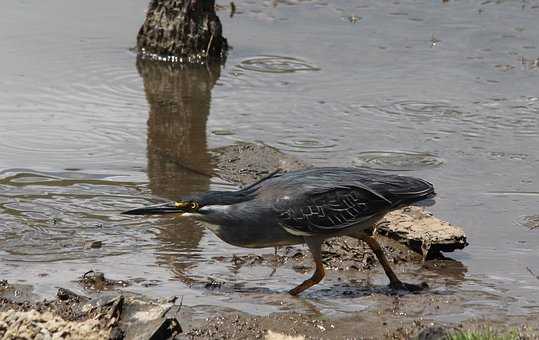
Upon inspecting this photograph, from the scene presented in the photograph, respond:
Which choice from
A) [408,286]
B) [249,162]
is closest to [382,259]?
[408,286]

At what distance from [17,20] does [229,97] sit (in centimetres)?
338

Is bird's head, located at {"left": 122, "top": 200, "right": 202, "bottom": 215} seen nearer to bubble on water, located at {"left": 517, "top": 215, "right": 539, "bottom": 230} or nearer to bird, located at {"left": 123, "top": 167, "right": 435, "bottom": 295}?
bird, located at {"left": 123, "top": 167, "right": 435, "bottom": 295}

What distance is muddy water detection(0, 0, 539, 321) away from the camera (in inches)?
296

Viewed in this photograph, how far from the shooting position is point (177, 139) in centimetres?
1058

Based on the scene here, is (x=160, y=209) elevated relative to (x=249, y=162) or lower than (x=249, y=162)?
elevated

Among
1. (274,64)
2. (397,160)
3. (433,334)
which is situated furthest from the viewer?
(274,64)

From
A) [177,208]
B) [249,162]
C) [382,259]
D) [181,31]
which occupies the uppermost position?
[181,31]

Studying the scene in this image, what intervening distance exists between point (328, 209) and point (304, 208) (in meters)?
0.15

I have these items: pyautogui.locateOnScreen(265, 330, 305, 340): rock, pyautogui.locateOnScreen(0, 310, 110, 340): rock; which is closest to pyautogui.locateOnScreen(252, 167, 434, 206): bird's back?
pyautogui.locateOnScreen(265, 330, 305, 340): rock

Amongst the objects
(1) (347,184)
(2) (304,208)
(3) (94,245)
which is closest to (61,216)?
(3) (94,245)

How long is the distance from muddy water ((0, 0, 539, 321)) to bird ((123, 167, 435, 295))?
31 cm

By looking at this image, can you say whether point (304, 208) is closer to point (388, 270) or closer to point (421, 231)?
point (388, 270)

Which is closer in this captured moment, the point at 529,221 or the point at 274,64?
the point at 529,221

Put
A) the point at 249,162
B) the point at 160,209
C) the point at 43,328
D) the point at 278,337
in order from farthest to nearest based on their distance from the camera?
the point at 249,162, the point at 160,209, the point at 278,337, the point at 43,328
